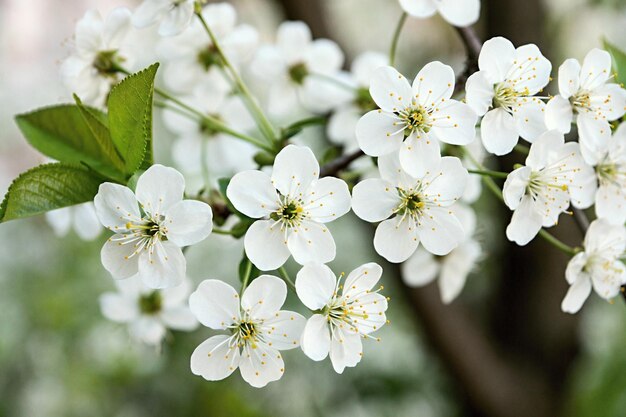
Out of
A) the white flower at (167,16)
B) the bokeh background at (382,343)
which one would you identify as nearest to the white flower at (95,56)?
the white flower at (167,16)

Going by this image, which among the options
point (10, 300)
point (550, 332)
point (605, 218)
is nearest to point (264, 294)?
point (605, 218)

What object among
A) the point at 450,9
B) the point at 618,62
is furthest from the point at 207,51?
the point at 618,62

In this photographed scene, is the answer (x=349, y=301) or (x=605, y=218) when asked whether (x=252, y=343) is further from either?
(x=605, y=218)

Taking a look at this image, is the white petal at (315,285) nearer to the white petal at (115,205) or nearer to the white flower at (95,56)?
the white petal at (115,205)

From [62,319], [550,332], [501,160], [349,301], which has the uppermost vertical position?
[349,301]

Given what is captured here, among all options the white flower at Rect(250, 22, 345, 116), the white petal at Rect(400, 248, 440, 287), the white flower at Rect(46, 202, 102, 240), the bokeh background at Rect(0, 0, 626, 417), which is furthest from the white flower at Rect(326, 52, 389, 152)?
the bokeh background at Rect(0, 0, 626, 417)
